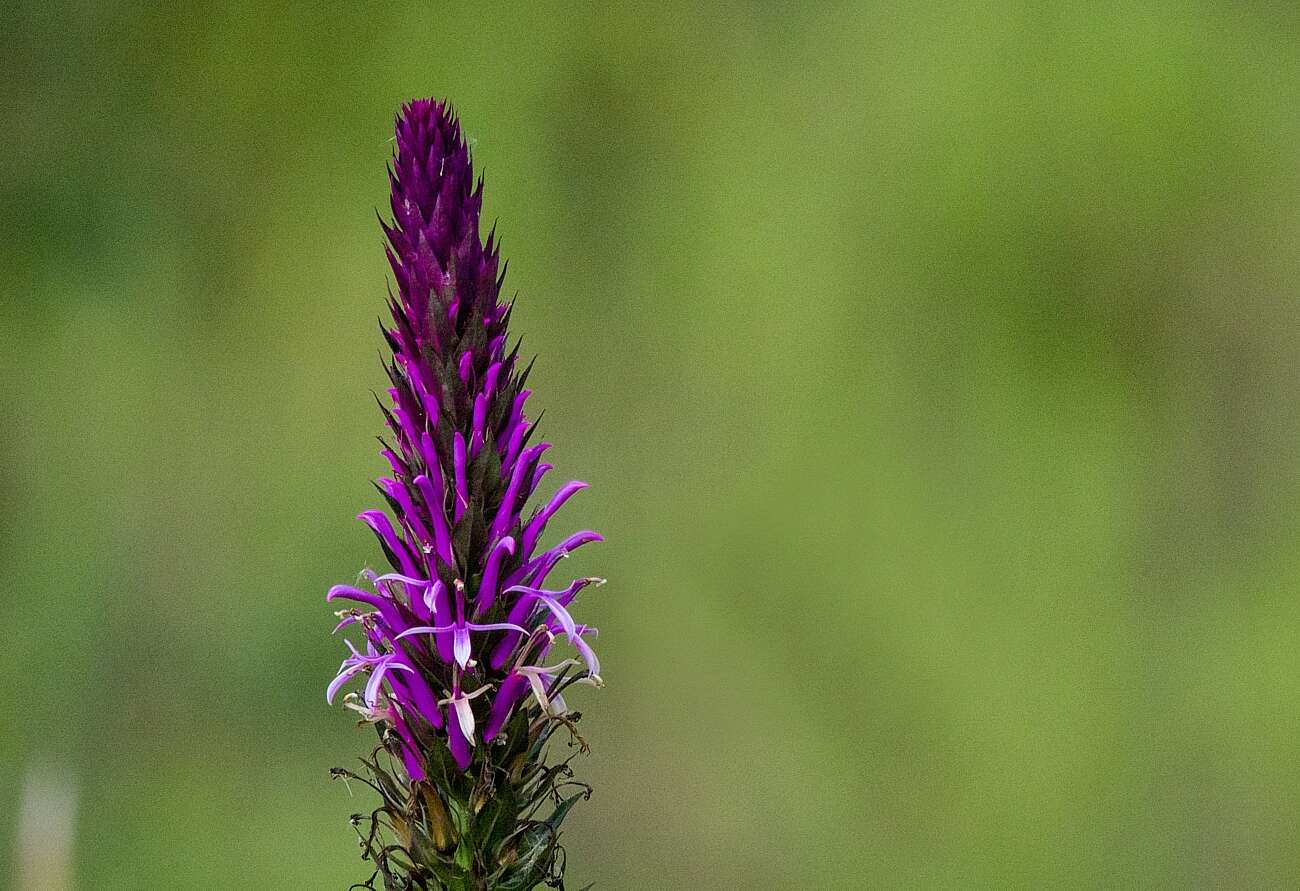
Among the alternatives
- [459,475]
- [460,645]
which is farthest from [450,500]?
[460,645]

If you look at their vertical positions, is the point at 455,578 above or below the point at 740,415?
below

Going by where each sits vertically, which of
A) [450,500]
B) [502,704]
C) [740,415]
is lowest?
[502,704]

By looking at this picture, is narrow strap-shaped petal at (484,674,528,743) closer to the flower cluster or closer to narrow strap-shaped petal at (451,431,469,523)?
Result: the flower cluster

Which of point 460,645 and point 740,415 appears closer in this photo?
point 460,645

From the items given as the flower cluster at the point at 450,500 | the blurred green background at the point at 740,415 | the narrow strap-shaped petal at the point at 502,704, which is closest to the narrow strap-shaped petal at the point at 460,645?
the flower cluster at the point at 450,500

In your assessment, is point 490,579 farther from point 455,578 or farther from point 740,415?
point 740,415

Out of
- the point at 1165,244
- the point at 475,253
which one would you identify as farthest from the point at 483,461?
Answer: the point at 1165,244
